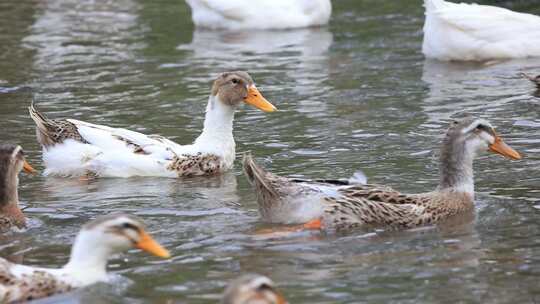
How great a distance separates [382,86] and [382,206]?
20.0 ft

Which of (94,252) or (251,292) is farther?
(94,252)

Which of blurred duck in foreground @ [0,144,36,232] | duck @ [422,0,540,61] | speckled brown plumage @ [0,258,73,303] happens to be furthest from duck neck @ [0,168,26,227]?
duck @ [422,0,540,61]

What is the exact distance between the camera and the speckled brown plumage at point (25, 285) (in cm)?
807

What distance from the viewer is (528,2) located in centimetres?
2106

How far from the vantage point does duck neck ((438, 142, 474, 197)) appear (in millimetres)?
10398

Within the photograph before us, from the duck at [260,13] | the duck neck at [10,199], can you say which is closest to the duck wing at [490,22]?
the duck at [260,13]

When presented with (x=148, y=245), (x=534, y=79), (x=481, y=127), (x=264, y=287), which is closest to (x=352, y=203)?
(x=481, y=127)

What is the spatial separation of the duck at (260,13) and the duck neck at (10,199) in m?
11.0

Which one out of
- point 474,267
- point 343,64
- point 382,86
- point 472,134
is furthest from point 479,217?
point 343,64

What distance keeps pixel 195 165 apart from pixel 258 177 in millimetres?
2717

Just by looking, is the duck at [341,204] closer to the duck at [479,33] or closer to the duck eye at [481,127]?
the duck eye at [481,127]

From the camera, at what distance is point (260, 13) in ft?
69.0

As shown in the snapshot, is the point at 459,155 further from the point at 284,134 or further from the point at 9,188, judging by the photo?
the point at 9,188

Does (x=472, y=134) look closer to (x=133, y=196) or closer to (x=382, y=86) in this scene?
(x=133, y=196)
